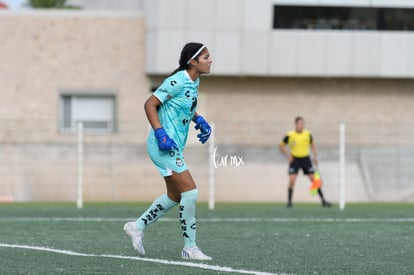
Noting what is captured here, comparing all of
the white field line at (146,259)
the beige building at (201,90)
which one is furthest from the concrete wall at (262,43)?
the white field line at (146,259)

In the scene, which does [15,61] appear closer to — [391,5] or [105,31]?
[105,31]

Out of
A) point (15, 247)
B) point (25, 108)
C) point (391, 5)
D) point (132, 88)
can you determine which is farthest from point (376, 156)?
point (15, 247)

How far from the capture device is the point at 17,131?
30.8m

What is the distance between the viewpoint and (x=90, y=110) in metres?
38.1

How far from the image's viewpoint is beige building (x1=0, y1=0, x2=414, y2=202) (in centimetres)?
3278

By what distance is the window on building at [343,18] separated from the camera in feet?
123

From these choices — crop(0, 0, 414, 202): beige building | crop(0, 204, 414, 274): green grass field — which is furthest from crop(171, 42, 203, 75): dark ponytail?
crop(0, 0, 414, 202): beige building

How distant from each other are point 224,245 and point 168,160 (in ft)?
6.53

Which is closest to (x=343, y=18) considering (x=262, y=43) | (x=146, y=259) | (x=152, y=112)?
(x=262, y=43)

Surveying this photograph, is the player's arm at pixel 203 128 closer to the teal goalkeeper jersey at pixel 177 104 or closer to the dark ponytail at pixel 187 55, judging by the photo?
the teal goalkeeper jersey at pixel 177 104

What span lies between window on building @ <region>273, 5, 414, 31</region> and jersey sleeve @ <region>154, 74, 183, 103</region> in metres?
27.6

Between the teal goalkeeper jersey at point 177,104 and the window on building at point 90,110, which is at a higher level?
the teal goalkeeper jersey at point 177,104

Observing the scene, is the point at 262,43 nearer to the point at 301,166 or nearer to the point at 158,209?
the point at 301,166

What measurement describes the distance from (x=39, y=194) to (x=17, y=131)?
7.27ft
